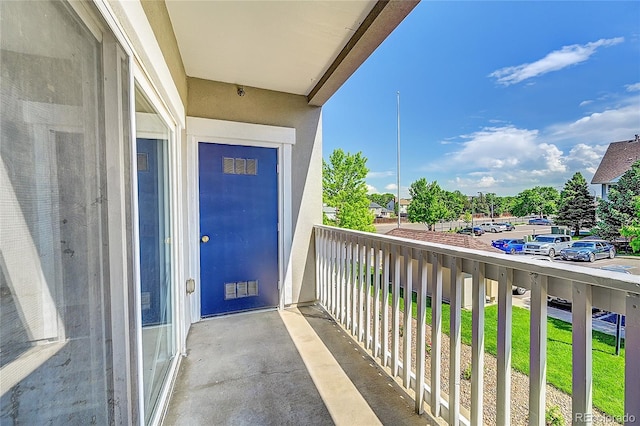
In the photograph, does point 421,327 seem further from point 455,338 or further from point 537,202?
point 537,202

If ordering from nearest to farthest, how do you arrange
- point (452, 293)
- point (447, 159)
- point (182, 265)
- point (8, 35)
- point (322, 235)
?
1. point (8, 35)
2. point (452, 293)
3. point (182, 265)
4. point (322, 235)
5. point (447, 159)

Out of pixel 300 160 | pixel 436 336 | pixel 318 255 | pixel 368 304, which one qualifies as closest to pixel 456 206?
pixel 318 255

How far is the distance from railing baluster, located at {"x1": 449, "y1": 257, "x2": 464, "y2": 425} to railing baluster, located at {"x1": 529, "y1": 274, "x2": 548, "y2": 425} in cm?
35

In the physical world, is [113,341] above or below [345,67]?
below

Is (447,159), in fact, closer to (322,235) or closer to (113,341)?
(322,235)

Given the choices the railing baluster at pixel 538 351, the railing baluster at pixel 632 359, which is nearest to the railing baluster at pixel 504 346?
the railing baluster at pixel 538 351

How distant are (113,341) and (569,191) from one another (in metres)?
3.65

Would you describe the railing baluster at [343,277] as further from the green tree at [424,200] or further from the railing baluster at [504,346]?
the green tree at [424,200]

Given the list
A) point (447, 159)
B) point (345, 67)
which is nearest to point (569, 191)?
point (345, 67)

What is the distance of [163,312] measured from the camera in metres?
1.84

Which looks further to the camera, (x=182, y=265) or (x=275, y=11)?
(x=182, y=265)

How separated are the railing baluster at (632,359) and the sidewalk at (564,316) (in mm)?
52

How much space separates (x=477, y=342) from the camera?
125 cm

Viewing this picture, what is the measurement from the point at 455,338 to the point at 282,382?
1.20m
